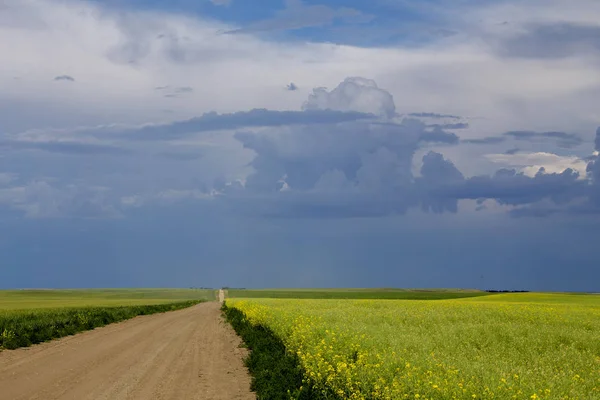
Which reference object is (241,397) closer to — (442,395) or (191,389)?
(191,389)

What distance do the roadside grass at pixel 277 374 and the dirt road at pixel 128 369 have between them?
49 centimetres

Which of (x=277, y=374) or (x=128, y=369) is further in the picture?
(x=128, y=369)

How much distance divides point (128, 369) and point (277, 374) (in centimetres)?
678

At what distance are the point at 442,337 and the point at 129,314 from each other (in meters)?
46.3

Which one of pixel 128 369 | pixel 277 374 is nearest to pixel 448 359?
pixel 277 374

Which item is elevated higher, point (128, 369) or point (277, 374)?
point (277, 374)

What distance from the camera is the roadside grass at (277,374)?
52.1 ft

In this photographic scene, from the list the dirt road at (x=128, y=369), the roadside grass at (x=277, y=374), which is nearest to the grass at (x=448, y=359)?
the roadside grass at (x=277, y=374)

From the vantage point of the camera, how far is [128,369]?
74.6ft

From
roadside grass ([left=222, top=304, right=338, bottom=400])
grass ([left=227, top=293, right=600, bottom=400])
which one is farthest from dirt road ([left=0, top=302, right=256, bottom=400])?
grass ([left=227, top=293, right=600, bottom=400])

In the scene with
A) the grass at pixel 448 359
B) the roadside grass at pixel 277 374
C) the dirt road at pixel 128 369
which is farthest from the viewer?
the dirt road at pixel 128 369

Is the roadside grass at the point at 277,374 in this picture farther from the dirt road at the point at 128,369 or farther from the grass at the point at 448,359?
the dirt road at the point at 128,369

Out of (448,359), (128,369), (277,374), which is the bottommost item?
(128,369)

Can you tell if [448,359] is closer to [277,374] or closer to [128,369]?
[277,374]
